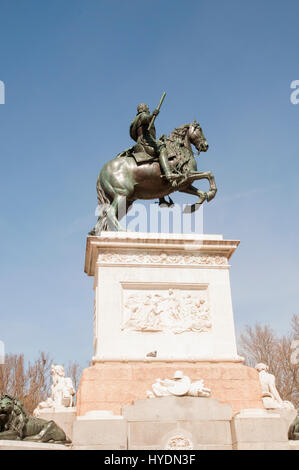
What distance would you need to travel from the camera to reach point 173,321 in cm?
1005

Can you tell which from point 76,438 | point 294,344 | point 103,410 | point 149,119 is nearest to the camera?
point 76,438

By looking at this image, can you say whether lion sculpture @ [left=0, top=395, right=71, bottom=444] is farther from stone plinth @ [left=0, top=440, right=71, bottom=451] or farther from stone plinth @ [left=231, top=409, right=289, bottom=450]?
stone plinth @ [left=231, top=409, right=289, bottom=450]

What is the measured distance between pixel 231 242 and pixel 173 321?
7.46ft

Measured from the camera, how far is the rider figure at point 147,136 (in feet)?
39.0

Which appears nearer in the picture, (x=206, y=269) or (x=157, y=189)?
(x=206, y=269)

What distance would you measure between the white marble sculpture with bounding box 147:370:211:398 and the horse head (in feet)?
A: 19.8

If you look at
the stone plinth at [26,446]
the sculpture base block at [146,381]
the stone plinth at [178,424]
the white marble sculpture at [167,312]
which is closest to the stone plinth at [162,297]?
the white marble sculpture at [167,312]

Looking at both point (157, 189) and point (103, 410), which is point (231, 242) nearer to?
point (157, 189)

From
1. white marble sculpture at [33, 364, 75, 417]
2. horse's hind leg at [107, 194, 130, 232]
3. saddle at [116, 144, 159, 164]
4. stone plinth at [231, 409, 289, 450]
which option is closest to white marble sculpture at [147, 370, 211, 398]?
stone plinth at [231, 409, 289, 450]

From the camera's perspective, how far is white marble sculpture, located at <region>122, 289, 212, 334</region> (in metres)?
9.94

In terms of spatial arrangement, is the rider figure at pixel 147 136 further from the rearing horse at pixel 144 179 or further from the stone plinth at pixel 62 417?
the stone plinth at pixel 62 417

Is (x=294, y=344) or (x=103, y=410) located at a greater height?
(x=294, y=344)

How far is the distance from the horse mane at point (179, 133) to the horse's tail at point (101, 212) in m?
2.21

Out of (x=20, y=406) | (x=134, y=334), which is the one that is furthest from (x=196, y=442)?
(x=20, y=406)
